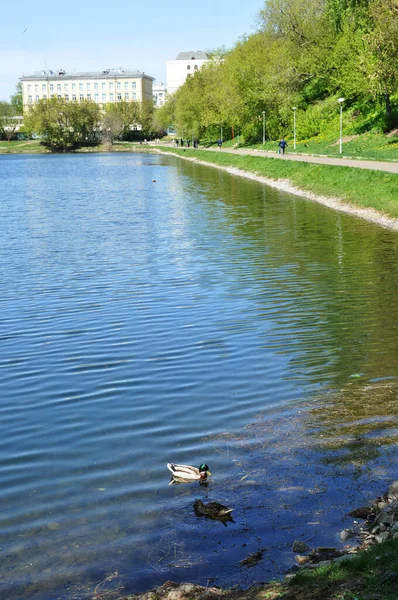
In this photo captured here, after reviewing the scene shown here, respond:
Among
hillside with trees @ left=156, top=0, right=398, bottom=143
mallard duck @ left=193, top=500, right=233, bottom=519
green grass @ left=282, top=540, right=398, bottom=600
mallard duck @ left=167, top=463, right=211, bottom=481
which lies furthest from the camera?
hillside with trees @ left=156, top=0, right=398, bottom=143

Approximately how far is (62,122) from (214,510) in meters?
154

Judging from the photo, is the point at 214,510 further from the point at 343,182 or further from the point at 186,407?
the point at 343,182

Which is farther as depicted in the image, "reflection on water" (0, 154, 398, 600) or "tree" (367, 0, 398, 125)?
"tree" (367, 0, 398, 125)

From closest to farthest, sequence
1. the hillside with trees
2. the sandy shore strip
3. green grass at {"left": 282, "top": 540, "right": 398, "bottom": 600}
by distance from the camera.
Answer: green grass at {"left": 282, "top": 540, "right": 398, "bottom": 600} < the sandy shore strip < the hillside with trees

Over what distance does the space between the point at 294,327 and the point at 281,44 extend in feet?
236

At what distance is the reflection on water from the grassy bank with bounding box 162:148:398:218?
6584 millimetres

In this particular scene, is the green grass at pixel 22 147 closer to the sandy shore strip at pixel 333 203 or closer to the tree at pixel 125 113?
the tree at pixel 125 113

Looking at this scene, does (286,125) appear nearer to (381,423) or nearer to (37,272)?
(37,272)

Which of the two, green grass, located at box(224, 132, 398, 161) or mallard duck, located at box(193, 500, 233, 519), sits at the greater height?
green grass, located at box(224, 132, 398, 161)

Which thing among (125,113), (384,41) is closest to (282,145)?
(384,41)

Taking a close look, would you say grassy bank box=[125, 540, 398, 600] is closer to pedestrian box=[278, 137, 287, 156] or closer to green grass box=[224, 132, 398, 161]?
green grass box=[224, 132, 398, 161]

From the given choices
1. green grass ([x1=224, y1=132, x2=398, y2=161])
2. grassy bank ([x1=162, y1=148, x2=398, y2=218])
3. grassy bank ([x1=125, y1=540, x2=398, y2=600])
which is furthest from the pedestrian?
grassy bank ([x1=125, y1=540, x2=398, y2=600])

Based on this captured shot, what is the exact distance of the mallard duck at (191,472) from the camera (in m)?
7.49

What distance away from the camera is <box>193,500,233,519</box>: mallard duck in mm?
6910
